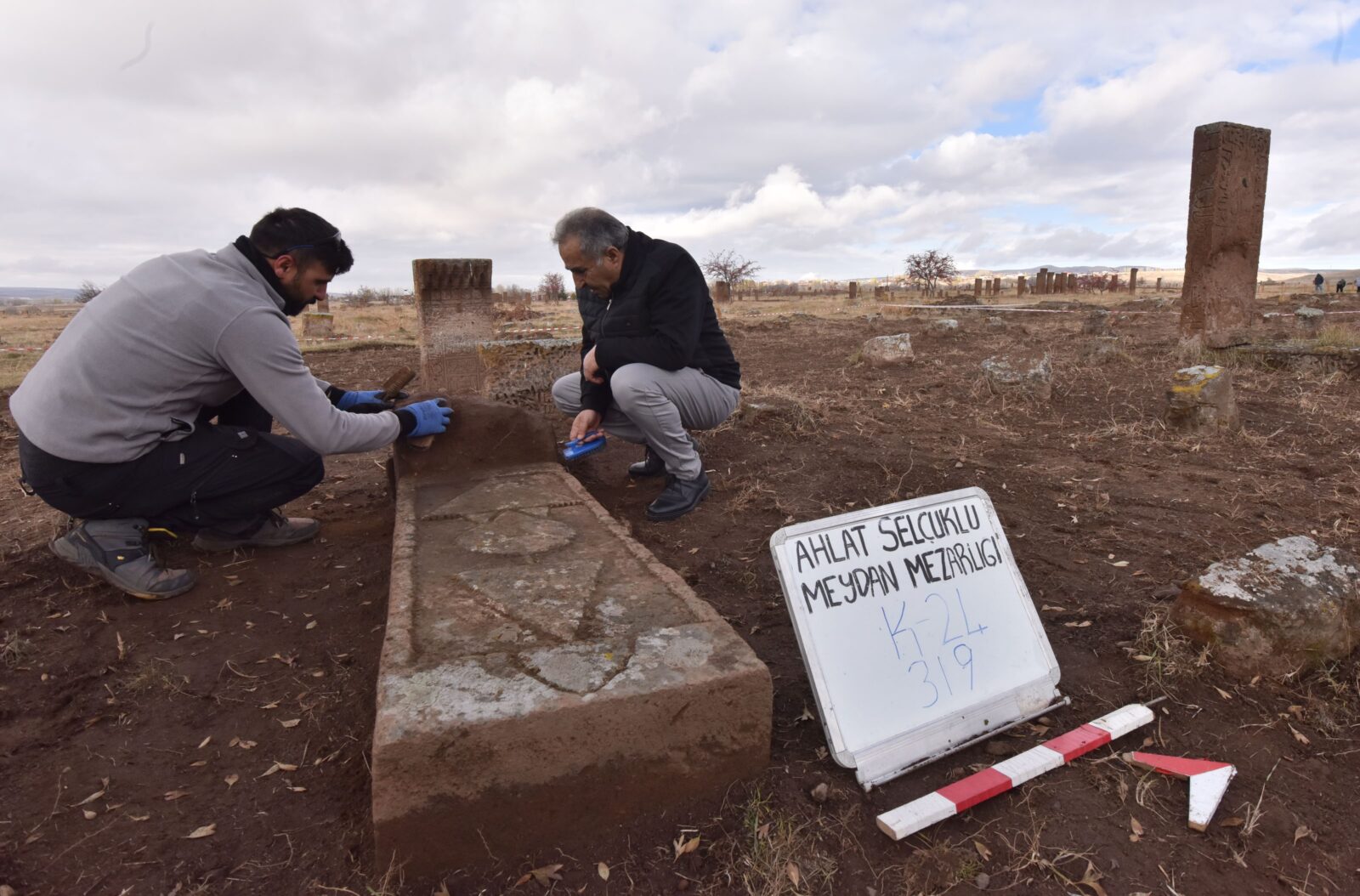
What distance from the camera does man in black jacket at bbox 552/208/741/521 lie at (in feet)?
11.4

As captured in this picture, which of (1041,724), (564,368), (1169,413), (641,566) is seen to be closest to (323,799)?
(641,566)

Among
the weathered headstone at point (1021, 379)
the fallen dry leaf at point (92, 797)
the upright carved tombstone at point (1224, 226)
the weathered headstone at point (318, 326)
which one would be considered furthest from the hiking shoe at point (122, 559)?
the weathered headstone at point (318, 326)

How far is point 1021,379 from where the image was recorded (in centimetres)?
624

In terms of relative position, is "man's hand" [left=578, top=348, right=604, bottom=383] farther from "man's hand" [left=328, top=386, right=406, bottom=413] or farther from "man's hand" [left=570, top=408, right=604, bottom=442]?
"man's hand" [left=328, top=386, right=406, bottom=413]

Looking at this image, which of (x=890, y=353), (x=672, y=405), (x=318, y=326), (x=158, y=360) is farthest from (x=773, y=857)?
(x=318, y=326)

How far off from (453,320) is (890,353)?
177 inches

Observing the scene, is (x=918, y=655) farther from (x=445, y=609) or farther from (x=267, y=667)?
(x=267, y=667)

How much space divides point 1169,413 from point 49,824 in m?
5.62

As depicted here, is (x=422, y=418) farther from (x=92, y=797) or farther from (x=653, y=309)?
(x=92, y=797)

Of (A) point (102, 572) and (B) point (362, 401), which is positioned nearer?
(A) point (102, 572)

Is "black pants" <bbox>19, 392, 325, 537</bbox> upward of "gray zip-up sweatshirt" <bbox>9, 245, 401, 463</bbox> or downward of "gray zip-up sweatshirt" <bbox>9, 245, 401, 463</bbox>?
downward

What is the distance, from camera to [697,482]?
3.73 meters

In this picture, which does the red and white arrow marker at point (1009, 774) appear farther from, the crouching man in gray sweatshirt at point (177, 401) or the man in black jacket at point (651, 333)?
the crouching man in gray sweatshirt at point (177, 401)

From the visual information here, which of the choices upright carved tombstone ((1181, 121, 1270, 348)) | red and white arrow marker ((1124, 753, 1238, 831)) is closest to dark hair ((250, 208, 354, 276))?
red and white arrow marker ((1124, 753, 1238, 831))
